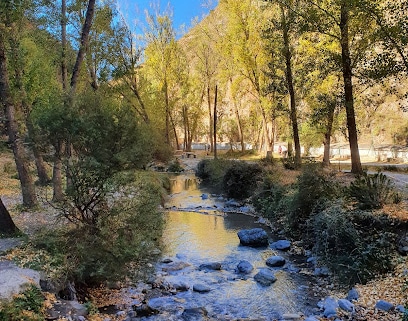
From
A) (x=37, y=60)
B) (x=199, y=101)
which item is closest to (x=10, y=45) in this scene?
(x=37, y=60)

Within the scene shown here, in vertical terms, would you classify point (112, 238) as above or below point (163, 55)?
below

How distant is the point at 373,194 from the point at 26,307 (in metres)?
8.49

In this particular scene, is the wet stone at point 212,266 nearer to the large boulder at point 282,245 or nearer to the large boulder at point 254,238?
the large boulder at point 254,238

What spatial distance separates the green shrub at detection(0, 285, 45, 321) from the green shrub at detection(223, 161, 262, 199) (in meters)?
14.6

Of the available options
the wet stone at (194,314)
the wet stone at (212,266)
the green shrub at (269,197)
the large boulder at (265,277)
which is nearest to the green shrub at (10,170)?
the green shrub at (269,197)

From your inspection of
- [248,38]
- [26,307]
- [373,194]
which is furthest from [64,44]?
[248,38]

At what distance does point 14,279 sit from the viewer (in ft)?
19.6

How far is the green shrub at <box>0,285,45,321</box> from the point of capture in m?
4.89

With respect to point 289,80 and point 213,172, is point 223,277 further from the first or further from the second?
point 213,172

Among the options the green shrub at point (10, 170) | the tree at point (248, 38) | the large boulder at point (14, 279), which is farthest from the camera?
the tree at point (248, 38)

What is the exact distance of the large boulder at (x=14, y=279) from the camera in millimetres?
5531

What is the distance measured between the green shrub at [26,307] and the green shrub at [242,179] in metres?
14.6

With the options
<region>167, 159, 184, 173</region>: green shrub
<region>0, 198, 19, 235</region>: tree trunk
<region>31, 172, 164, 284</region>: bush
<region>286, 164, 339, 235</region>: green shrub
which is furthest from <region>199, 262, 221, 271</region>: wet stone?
<region>167, 159, 184, 173</region>: green shrub

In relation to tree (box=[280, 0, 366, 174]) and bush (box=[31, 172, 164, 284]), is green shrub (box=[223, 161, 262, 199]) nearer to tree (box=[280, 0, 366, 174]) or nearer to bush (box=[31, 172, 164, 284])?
tree (box=[280, 0, 366, 174])
